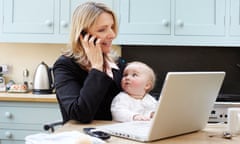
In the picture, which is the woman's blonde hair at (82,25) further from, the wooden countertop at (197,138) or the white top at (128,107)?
the wooden countertop at (197,138)

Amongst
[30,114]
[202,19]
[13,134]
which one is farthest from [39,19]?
[202,19]

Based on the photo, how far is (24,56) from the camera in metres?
3.31

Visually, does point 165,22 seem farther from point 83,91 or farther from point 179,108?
point 179,108

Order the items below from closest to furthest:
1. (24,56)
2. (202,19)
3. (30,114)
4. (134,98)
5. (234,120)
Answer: (234,120)
(134,98)
(30,114)
(202,19)
(24,56)

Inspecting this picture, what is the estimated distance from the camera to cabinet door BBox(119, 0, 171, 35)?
2.90m

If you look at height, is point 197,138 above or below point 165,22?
below

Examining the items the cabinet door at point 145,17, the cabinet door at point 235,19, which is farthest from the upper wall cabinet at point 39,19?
the cabinet door at point 235,19

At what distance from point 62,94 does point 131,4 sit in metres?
1.56

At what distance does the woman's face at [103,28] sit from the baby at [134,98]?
0.15 metres

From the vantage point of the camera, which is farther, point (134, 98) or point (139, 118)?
point (134, 98)

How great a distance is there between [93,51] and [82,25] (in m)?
0.12

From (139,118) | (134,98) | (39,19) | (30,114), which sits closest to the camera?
(139,118)

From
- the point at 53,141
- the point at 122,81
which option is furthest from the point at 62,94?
the point at 53,141

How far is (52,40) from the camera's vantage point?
9.80ft
